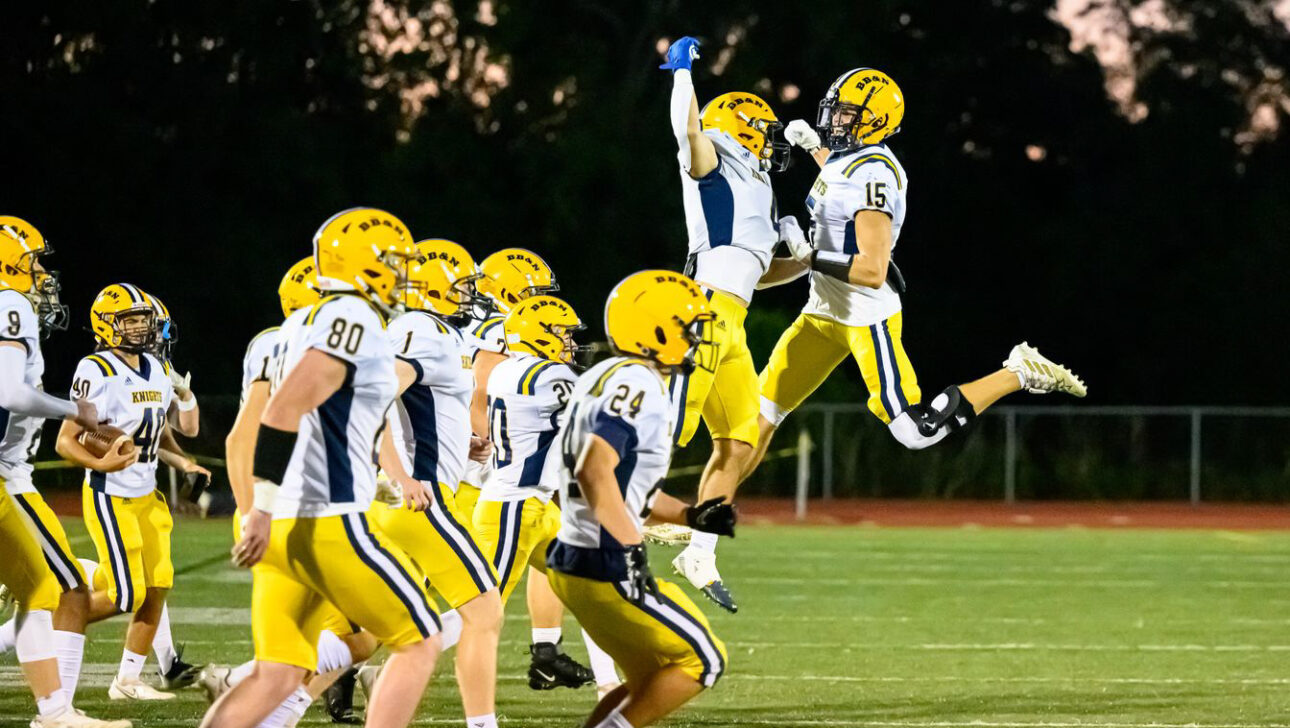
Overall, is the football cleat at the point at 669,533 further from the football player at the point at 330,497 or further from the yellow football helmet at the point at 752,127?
the football player at the point at 330,497

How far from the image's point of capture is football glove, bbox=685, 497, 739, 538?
246 inches

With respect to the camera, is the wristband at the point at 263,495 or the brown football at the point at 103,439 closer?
the wristband at the point at 263,495

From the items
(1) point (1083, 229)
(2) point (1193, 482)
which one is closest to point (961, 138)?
(1) point (1083, 229)

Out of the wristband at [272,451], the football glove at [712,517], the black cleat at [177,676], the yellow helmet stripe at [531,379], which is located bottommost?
the black cleat at [177,676]

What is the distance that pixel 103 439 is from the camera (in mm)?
8172

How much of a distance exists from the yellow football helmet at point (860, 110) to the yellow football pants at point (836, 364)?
86 cm

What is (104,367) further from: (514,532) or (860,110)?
(860,110)

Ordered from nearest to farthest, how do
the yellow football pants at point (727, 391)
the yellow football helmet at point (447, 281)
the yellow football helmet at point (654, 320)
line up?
the yellow football helmet at point (654, 320), the yellow football helmet at point (447, 281), the yellow football pants at point (727, 391)

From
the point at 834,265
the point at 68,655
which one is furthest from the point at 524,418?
the point at 68,655

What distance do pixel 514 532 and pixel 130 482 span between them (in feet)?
6.53

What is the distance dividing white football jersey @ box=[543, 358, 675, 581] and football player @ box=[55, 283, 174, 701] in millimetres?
3261

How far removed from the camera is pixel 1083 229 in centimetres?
3572

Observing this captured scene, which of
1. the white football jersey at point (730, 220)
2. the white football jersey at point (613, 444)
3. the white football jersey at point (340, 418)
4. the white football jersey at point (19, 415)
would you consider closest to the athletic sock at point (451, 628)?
the white football jersey at point (613, 444)

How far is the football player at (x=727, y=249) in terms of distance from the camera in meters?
8.53
